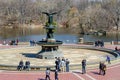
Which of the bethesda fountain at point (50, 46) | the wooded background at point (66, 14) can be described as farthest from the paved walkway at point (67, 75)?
the wooded background at point (66, 14)

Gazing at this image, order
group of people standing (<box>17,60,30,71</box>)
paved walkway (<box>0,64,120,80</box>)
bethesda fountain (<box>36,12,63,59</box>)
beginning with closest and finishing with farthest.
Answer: paved walkway (<box>0,64,120,80</box>)
group of people standing (<box>17,60,30,71</box>)
bethesda fountain (<box>36,12,63,59</box>)

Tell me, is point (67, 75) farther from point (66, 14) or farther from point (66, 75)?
point (66, 14)

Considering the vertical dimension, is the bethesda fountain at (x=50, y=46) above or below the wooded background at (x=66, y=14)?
below

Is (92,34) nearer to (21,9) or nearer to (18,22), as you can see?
(18,22)

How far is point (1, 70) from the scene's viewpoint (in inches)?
1367

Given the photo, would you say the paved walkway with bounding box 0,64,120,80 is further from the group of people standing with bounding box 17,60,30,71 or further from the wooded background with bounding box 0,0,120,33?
the wooded background with bounding box 0,0,120,33

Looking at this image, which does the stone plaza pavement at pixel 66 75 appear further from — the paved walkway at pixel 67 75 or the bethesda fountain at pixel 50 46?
the bethesda fountain at pixel 50 46

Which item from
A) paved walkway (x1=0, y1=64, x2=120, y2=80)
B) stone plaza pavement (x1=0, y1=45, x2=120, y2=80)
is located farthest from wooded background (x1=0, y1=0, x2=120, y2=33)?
paved walkway (x1=0, y1=64, x2=120, y2=80)

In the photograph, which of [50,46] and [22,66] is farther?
[50,46]

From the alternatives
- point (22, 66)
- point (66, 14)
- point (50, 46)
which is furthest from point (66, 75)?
point (66, 14)

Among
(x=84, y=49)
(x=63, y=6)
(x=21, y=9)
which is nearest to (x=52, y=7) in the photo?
(x=63, y=6)

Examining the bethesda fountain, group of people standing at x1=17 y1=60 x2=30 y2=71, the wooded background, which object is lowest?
group of people standing at x1=17 y1=60 x2=30 y2=71

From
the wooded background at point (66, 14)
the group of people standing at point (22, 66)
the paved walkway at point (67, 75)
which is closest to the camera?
the paved walkway at point (67, 75)

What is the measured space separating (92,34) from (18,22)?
51808mm
